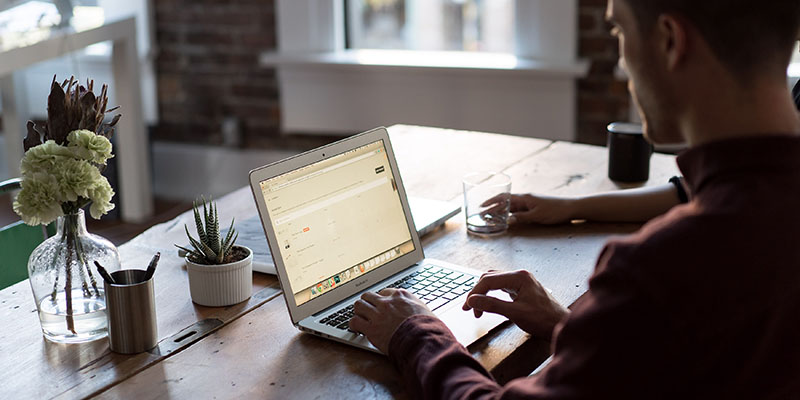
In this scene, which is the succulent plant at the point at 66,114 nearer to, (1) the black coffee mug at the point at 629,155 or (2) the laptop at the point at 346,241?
(2) the laptop at the point at 346,241

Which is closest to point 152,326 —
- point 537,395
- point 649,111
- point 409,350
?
point 409,350

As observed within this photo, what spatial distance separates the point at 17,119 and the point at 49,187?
300 centimetres

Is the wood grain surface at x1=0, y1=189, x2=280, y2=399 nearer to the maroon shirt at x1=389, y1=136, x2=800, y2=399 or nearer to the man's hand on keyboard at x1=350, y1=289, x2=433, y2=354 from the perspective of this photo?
the man's hand on keyboard at x1=350, y1=289, x2=433, y2=354

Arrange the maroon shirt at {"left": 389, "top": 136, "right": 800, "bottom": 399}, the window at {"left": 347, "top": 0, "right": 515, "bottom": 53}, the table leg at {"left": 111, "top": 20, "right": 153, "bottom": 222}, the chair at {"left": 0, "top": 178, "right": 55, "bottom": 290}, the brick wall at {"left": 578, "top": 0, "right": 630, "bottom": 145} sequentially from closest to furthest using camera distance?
the maroon shirt at {"left": 389, "top": 136, "right": 800, "bottom": 399}
the chair at {"left": 0, "top": 178, "right": 55, "bottom": 290}
the brick wall at {"left": 578, "top": 0, "right": 630, "bottom": 145}
the window at {"left": 347, "top": 0, "right": 515, "bottom": 53}
the table leg at {"left": 111, "top": 20, "right": 153, "bottom": 222}

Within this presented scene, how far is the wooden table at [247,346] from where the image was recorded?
119 cm

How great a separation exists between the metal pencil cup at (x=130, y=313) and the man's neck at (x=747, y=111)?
0.79 meters

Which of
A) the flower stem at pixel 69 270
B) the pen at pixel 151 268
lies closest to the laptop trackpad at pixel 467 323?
the pen at pixel 151 268

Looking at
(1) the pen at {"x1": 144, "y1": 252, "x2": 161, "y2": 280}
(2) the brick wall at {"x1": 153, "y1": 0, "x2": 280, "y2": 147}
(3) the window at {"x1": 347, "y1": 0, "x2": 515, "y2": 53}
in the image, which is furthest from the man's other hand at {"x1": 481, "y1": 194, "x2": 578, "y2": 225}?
(2) the brick wall at {"x1": 153, "y1": 0, "x2": 280, "y2": 147}

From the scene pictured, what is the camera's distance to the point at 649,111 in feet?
3.19

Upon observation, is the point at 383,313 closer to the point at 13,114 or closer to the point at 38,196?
the point at 38,196

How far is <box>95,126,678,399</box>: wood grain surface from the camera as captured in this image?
3.91 ft

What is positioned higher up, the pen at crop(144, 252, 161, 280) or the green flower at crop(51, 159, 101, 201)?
the green flower at crop(51, 159, 101, 201)

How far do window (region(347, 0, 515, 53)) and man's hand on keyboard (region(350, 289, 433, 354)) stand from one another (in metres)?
2.51

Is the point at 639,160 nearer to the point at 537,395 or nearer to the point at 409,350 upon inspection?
the point at 409,350
